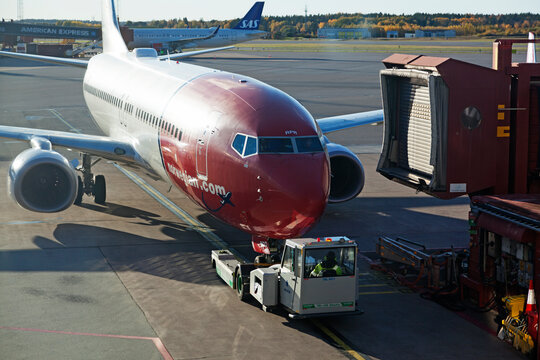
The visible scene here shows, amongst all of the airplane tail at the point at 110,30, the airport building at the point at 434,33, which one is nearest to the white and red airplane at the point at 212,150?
the airplane tail at the point at 110,30

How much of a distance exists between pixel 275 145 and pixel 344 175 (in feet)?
25.9

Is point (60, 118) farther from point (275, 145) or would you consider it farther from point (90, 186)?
point (275, 145)

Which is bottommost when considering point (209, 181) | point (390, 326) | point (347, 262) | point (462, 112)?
point (390, 326)

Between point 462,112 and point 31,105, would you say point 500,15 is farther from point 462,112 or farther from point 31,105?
point 462,112

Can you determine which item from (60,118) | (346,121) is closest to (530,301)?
(346,121)

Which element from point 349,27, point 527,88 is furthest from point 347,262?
point 349,27

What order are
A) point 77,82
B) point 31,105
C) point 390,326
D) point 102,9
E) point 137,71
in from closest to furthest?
point 390,326
point 137,71
point 102,9
point 31,105
point 77,82

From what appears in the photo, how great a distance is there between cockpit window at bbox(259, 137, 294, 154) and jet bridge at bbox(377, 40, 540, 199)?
3.06 metres

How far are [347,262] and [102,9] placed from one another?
25.1m

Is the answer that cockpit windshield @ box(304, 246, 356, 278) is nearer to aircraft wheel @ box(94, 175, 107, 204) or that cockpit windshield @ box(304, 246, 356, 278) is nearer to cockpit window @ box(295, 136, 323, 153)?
cockpit window @ box(295, 136, 323, 153)

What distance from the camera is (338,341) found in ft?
46.3

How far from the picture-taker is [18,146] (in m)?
37.3

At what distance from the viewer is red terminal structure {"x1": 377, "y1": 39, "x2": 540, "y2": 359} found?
1542 centimetres

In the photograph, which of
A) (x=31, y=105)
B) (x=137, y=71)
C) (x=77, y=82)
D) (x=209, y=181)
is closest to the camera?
(x=209, y=181)
